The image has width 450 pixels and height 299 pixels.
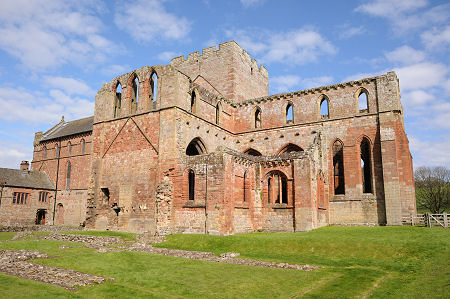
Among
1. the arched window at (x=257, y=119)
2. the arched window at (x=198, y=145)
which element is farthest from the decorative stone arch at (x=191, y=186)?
the arched window at (x=257, y=119)

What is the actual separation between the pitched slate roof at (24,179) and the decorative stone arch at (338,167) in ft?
108

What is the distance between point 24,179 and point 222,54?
27.0m

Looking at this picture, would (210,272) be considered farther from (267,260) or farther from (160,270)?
(267,260)

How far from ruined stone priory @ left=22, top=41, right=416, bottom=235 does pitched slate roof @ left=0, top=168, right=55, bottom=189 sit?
16783mm

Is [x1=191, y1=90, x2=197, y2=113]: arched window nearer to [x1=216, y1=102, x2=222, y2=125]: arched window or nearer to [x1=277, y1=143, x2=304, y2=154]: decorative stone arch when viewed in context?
[x1=216, y1=102, x2=222, y2=125]: arched window

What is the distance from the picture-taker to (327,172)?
2605 centimetres

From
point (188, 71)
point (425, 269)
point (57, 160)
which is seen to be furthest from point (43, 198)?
point (425, 269)

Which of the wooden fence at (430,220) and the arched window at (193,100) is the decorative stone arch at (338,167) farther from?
the arched window at (193,100)

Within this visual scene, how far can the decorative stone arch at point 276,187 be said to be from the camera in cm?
2247

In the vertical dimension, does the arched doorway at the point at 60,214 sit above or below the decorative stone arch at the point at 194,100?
below

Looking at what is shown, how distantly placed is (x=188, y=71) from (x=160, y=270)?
27908 millimetres

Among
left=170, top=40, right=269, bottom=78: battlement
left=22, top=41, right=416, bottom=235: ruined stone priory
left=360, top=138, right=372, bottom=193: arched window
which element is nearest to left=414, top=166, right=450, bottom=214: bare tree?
left=360, top=138, right=372, bottom=193: arched window

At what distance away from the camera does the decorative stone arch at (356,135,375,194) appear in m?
24.4

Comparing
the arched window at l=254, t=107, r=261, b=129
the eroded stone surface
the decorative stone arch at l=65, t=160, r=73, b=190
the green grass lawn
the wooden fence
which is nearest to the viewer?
the green grass lawn
